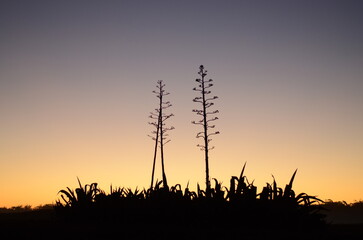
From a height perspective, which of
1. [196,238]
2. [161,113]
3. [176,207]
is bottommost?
[196,238]

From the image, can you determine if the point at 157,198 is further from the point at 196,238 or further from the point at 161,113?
the point at 161,113

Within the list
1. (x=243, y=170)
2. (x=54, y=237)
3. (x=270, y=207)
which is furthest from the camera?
(x=243, y=170)

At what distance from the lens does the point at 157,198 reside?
7.41 meters

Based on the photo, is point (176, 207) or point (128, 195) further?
point (128, 195)

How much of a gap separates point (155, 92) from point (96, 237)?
30.9 meters

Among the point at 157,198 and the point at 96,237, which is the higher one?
the point at 157,198

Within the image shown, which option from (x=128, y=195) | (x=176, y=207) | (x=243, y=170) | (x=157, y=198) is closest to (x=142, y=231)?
(x=176, y=207)

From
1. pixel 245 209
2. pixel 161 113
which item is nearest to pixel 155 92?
pixel 161 113

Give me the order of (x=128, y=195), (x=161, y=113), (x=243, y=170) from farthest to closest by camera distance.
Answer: (x=161, y=113), (x=128, y=195), (x=243, y=170)

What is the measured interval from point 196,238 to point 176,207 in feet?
7.20

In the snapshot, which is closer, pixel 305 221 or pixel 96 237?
pixel 96 237

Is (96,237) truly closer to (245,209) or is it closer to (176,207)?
(176,207)

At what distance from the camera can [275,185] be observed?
7449mm

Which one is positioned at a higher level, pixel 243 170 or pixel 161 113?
pixel 161 113
